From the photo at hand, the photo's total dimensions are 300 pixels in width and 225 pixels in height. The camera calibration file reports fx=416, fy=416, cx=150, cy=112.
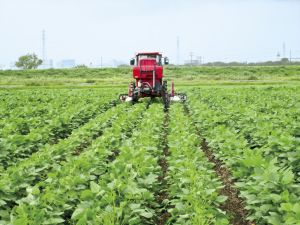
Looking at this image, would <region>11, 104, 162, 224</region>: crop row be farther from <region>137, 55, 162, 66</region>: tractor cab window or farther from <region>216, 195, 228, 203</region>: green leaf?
<region>137, 55, 162, 66</region>: tractor cab window

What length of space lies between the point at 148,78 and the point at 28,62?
89.7 metres

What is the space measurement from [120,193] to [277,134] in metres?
3.85

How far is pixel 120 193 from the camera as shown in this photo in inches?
175

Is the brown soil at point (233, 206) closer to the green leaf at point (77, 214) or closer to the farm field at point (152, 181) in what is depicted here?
the farm field at point (152, 181)

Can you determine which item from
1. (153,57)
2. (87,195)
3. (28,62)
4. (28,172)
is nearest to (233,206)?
(87,195)

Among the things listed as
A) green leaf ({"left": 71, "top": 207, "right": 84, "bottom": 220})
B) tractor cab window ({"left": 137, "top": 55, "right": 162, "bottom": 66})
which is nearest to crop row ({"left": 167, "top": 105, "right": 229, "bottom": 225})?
green leaf ({"left": 71, "top": 207, "right": 84, "bottom": 220})

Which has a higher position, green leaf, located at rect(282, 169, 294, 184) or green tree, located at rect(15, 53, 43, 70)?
green tree, located at rect(15, 53, 43, 70)

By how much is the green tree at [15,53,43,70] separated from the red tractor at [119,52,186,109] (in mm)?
88125

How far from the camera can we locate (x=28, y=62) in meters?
103

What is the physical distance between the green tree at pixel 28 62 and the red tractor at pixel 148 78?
88125 mm

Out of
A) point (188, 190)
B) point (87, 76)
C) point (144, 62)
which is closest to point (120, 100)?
point (144, 62)

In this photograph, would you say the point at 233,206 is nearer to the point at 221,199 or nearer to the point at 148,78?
the point at 221,199

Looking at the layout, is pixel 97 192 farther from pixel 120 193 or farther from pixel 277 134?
pixel 277 134

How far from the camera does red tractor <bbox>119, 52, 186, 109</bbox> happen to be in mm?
18203
